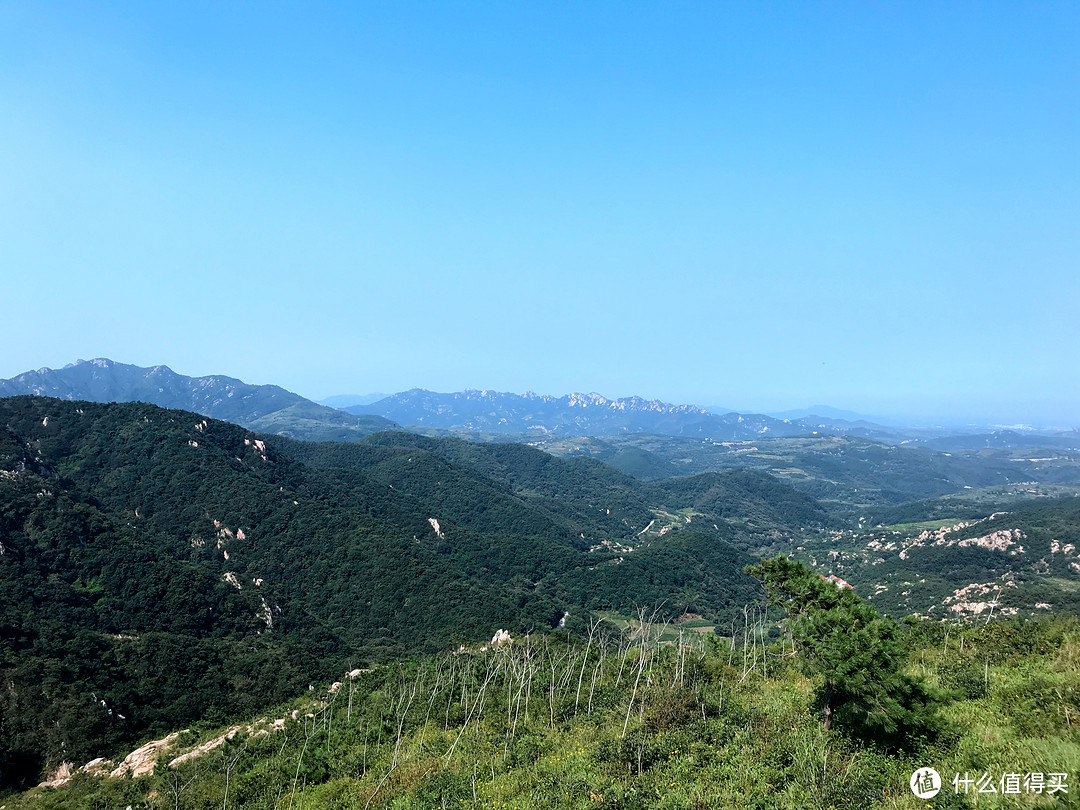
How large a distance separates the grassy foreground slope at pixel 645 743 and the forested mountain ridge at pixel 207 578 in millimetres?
14526

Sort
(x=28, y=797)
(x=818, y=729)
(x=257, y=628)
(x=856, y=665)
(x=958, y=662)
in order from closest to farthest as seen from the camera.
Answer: (x=856, y=665)
(x=818, y=729)
(x=958, y=662)
(x=28, y=797)
(x=257, y=628)

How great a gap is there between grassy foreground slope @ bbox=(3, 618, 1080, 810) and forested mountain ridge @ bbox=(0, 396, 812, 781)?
14.5 meters

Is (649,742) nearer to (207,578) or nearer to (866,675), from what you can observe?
(866,675)

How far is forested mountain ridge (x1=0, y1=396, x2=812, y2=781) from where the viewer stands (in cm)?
6606

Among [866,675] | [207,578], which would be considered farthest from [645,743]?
[207,578]

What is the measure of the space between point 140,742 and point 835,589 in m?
75.7

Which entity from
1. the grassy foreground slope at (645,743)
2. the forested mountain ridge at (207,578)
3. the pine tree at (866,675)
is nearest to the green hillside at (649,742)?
the grassy foreground slope at (645,743)

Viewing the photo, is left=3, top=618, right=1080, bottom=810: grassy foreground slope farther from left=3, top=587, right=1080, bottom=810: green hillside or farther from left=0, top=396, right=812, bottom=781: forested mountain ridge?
left=0, top=396, right=812, bottom=781: forested mountain ridge

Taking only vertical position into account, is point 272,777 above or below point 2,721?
above

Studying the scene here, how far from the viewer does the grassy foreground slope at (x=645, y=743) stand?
2119cm

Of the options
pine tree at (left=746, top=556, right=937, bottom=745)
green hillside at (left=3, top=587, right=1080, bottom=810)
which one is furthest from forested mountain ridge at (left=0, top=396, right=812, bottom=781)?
pine tree at (left=746, top=556, right=937, bottom=745)

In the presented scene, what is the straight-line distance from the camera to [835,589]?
125 feet

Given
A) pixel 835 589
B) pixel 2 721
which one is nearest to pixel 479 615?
pixel 2 721

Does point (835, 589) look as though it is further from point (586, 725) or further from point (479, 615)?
point (479, 615)
